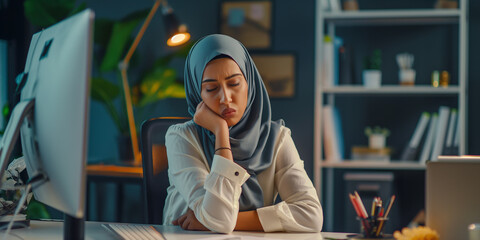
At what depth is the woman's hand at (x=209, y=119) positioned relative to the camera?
1.48 meters

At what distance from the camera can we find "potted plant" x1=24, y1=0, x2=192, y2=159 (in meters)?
3.31

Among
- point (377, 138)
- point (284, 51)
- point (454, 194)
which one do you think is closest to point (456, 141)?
point (377, 138)

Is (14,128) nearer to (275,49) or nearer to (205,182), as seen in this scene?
(205,182)

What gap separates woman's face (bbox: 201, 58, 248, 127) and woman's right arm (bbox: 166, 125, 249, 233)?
0.43 ft

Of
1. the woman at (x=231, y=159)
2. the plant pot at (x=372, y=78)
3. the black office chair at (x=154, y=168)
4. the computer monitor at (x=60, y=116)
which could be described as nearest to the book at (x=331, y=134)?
the plant pot at (x=372, y=78)

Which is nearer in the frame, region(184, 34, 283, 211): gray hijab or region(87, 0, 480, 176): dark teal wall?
region(184, 34, 283, 211): gray hijab

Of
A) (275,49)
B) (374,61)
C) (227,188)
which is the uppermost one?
(275,49)

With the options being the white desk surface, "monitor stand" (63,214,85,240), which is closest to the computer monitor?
"monitor stand" (63,214,85,240)

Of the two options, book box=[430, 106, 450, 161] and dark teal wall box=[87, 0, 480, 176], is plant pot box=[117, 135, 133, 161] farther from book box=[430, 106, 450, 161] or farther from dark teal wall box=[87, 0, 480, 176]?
book box=[430, 106, 450, 161]

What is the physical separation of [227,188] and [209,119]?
223 mm

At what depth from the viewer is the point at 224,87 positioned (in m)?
1.49

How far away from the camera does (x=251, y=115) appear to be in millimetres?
1621

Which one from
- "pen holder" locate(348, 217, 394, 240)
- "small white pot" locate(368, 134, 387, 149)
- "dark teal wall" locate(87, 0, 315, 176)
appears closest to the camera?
"pen holder" locate(348, 217, 394, 240)

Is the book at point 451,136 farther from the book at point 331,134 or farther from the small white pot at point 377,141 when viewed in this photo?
the book at point 331,134
